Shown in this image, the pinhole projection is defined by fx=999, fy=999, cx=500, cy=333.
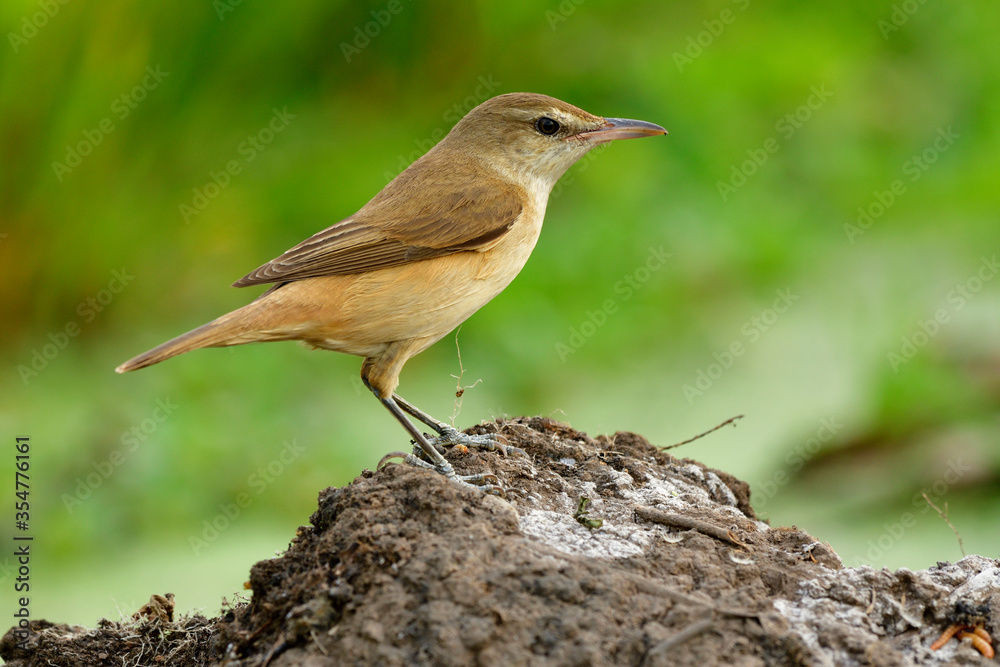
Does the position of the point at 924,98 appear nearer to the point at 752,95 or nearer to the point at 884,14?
the point at 884,14

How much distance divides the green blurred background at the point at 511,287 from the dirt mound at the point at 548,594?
1731mm

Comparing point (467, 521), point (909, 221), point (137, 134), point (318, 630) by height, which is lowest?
point (318, 630)

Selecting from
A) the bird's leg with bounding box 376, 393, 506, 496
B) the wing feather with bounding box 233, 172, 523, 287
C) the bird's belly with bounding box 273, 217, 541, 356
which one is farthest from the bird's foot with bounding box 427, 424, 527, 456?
the wing feather with bounding box 233, 172, 523, 287

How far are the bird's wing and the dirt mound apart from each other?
0.97 metres

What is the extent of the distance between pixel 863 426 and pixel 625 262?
239 centimetres

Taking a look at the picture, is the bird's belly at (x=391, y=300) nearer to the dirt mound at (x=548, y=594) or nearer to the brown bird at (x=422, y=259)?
the brown bird at (x=422, y=259)

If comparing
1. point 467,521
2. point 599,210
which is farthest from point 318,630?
point 599,210

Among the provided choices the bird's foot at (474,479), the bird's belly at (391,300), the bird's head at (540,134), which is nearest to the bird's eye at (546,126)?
the bird's head at (540,134)

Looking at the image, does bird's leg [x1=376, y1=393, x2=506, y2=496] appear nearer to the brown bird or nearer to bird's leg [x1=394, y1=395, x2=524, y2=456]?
the brown bird

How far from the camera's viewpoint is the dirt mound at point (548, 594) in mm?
2725

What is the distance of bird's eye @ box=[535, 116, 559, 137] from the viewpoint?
4.93 metres

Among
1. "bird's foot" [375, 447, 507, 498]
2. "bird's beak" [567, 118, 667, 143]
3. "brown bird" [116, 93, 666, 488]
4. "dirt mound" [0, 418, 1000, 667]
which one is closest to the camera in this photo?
"dirt mound" [0, 418, 1000, 667]

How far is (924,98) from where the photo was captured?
31.3ft

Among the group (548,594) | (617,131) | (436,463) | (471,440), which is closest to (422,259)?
(471,440)
